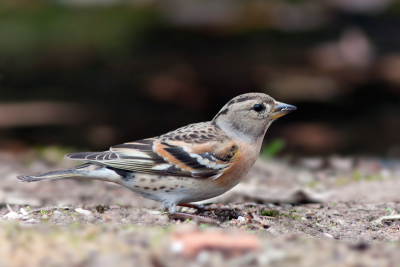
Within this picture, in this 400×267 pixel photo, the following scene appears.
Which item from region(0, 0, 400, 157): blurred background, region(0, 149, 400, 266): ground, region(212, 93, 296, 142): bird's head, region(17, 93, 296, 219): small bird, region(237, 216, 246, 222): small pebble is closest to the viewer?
region(0, 149, 400, 266): ground

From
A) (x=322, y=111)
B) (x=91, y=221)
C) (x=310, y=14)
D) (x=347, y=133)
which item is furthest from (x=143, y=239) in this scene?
(x=310, y=14)

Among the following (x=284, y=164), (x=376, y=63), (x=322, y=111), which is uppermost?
(x=376, y=63)

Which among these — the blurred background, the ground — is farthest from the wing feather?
the blurred background

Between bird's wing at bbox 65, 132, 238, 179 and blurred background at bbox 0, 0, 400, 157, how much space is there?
5310 mm

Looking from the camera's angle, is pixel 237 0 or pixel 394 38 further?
pixel 237 0

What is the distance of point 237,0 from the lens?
17.6 metres

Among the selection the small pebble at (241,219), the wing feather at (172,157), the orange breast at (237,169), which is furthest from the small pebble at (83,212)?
the small pebble at (241,219)

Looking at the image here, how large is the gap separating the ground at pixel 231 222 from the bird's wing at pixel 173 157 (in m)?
0.46

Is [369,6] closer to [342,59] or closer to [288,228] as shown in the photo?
[342,59]

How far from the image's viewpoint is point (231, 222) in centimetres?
468

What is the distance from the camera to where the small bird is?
16.6 feet

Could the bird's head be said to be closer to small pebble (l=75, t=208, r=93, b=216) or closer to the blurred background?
small pebble (l=75, t=208, r=93, b=216)

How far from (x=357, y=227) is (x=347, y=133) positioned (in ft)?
23.9

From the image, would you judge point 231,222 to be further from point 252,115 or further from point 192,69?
point 192,69
